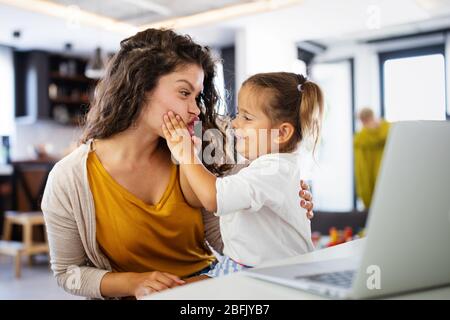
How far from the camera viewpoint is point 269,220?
1.10 meters

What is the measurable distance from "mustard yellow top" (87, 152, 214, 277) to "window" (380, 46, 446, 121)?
18.9 feet

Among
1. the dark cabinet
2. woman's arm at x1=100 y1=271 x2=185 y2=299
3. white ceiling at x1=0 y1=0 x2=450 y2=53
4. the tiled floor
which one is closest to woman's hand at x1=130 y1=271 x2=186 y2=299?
woman's arm at x1=100 y1=271 x2=185 y2=299

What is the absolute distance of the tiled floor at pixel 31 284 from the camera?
124 inches

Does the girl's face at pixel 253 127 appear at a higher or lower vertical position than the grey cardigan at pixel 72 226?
higher

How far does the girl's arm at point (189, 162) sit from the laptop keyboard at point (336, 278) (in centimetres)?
39

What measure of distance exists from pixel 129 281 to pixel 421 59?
7072 millimetres

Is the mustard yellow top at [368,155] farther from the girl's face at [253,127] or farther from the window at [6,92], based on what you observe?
the window at [6,92]

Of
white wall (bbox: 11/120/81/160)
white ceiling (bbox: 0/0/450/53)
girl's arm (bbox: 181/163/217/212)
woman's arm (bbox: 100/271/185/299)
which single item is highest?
white ceiling (bbox: 0/0/450/53)

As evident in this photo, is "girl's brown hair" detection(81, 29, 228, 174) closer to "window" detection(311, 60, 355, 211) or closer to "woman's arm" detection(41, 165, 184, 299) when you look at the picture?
"woman's arm" detection(41, 165, 184, 299)

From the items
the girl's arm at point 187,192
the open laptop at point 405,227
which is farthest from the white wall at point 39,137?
the open laptop at point 405,227

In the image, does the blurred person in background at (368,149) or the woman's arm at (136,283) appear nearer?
the woman's arm at (136,283)

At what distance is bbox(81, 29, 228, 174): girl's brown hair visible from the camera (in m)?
1.22

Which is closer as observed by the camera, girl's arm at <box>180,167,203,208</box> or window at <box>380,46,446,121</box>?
girl's arm at <box>180,167,203,208</box>
